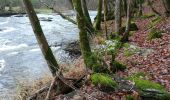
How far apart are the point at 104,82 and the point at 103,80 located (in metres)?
0.12

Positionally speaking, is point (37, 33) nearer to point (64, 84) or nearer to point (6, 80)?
point (64, 84)

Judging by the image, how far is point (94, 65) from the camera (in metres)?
10.9

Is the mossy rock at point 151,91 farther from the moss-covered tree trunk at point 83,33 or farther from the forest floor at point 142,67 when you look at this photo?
the moss-covered tree trunk at point 83,33

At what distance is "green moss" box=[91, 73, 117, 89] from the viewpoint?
8.98 m

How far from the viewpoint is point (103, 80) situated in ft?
30.6

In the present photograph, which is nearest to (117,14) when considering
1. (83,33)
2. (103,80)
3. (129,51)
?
(129,51)

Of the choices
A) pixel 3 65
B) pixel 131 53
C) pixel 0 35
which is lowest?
pixel 0 35

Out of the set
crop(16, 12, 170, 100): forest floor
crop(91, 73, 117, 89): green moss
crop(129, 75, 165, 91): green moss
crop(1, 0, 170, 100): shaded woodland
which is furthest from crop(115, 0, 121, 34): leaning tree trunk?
crop(129, 75, 165, 91): green moss

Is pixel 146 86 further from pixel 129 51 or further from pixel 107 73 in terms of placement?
pixel 129 51

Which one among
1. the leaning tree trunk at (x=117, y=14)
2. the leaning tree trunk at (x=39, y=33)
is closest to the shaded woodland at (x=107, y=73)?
the leaning tree trunk at (x=39, y=33)

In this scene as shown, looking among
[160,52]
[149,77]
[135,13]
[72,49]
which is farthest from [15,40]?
[149,77]

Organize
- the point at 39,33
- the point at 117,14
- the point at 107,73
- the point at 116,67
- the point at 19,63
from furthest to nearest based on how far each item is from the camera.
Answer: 1. the point at 19,63
2. the point at 117,14
3. the point at 116,67
4. the point at 39,33
5. the point at 107,73

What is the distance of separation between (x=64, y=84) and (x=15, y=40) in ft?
70.7

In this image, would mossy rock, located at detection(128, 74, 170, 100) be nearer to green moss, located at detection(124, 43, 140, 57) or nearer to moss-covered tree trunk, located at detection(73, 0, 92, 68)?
moss-covered tree trunk, located at detection(73, 0, 92, 68)
